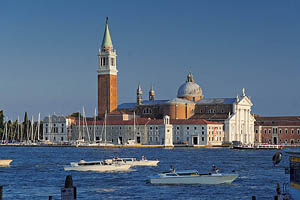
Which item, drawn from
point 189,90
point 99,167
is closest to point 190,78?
point 189,90

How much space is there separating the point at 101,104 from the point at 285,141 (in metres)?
29.0

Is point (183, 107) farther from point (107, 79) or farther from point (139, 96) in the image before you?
point (107, 79)

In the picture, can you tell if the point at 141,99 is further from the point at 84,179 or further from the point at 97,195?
the point at 97,195

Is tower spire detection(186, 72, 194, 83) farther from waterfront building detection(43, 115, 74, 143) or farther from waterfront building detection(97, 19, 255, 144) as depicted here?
waterfront building detection(43, 115, 74, 143)

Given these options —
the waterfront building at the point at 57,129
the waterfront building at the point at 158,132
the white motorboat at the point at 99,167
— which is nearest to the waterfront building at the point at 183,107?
the waterfront building at the point at 158,132

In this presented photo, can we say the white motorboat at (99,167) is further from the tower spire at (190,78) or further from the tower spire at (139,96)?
the tower spire at (190,78)

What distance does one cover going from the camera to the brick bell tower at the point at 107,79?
102562mm

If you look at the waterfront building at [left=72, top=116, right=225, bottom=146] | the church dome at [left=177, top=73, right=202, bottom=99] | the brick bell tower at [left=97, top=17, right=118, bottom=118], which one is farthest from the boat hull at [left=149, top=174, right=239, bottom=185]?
the church dome at [left=177, top=73, right=202, bottom=99]

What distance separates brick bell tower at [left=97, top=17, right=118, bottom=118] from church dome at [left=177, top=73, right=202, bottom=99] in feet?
36.5

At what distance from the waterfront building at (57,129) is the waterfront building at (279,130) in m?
29.7

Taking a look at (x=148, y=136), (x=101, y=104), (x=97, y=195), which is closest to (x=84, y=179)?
(x=97, y=195)

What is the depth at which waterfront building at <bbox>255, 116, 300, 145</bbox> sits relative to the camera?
10175cm

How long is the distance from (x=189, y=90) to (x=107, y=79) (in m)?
13.8

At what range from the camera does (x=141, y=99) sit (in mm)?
108812
